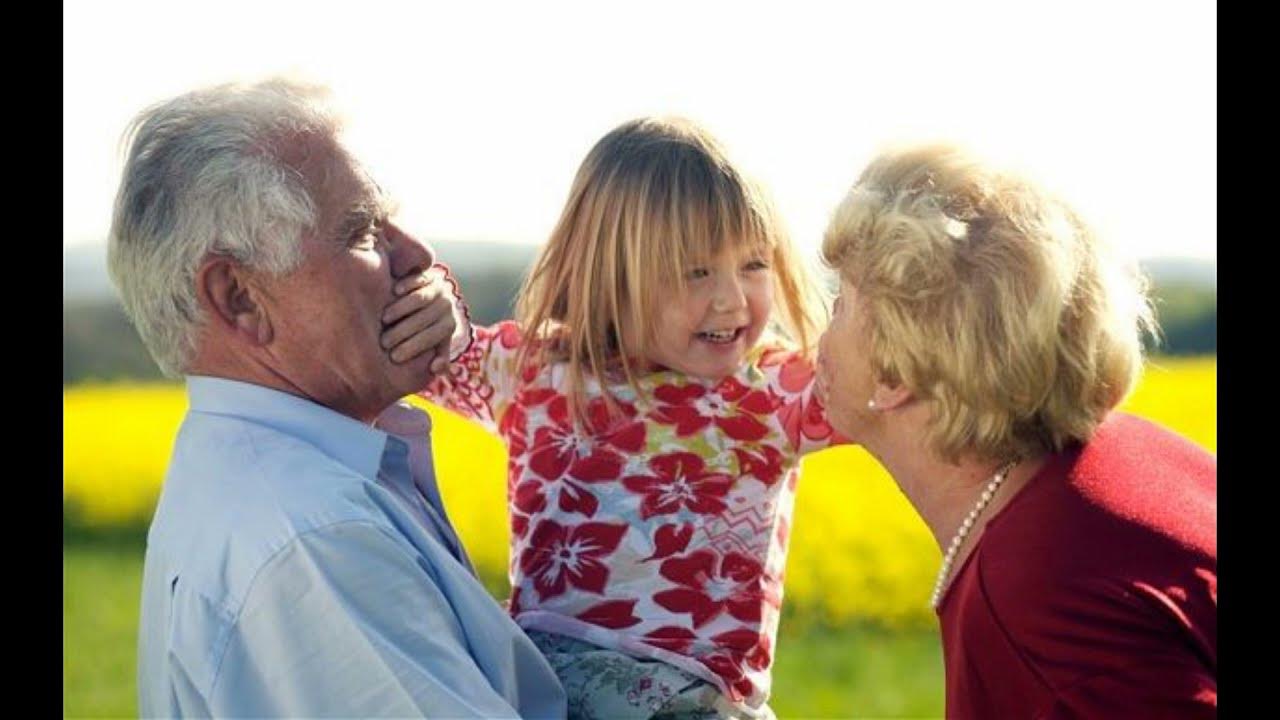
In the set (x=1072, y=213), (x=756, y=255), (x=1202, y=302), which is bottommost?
(x=1202, y=302)

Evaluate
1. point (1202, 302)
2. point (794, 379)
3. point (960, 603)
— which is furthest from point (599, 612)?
point (1202, 302)

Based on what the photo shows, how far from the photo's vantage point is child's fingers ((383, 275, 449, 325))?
10.6 ft

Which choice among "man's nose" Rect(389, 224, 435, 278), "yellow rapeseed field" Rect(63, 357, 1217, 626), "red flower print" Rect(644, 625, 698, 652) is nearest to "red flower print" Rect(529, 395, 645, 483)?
"red flower print" Rect(644, 625, 698, 652)

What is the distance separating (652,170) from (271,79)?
0.99 m

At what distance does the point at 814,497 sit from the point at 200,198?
7.39m

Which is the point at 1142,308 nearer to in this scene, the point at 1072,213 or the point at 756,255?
the point at 1072,213

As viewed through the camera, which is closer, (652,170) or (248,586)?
(248,586)

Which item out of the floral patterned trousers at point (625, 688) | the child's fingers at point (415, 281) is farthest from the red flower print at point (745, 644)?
the child's fingers at point (415, 281)

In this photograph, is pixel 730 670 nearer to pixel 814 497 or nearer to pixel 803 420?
pixel 803 420

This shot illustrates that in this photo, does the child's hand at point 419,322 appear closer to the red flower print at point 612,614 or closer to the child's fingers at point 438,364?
the child's fingers at point 438,364

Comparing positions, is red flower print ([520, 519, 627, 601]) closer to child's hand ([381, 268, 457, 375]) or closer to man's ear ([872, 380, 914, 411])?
child's hand ([381, 268, 457, 375])

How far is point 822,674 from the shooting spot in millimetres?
8359

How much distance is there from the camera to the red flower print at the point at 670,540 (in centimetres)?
372

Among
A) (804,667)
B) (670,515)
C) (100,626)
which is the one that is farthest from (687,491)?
(100,626)
